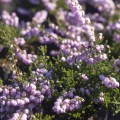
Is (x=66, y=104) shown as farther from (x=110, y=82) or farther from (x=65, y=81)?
(x=110, y=82)

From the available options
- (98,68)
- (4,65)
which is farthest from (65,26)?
(98,68)

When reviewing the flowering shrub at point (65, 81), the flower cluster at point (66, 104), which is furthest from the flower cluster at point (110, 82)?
the flower cluster at point (66, 104)

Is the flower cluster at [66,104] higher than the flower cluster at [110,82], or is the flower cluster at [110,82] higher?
the flower cluster at [110,82]

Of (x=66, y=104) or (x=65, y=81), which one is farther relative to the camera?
(x=65, y=81)

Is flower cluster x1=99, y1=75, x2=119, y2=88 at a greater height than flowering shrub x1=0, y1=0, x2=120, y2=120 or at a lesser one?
greater

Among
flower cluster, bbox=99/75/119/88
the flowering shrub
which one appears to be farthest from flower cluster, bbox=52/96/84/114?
flower cluster, bbox=99/75/119/88

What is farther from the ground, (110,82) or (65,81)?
(110,82)

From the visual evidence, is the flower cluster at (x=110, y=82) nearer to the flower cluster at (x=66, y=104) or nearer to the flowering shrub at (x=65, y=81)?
the flowering shrub at (x=65, y=81)

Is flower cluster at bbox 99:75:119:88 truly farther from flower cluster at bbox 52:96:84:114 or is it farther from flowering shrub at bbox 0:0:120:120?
flower cluster at bbox 52:96:84:114

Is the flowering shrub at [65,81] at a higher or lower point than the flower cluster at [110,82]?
lower

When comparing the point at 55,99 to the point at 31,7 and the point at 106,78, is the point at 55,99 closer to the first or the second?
the point at 106,78

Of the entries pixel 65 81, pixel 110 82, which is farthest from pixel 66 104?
pixel 110 82
